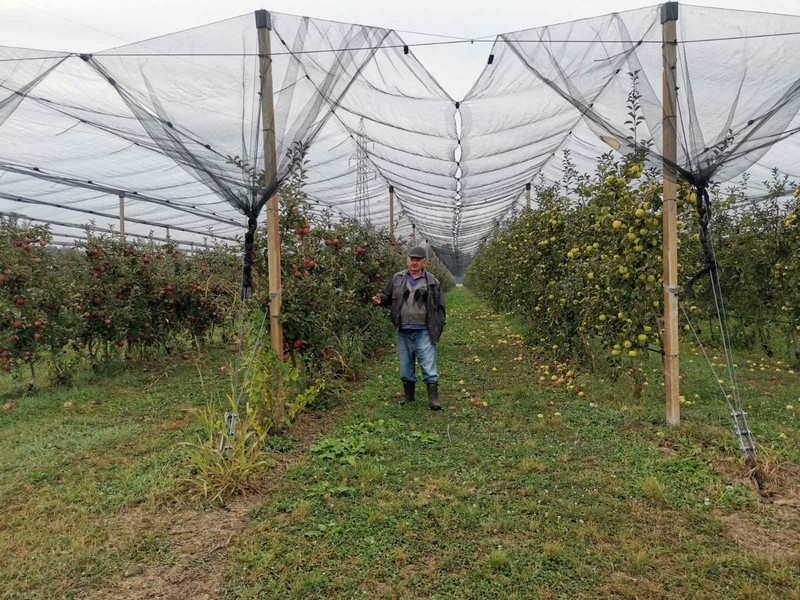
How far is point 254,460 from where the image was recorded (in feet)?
10.5

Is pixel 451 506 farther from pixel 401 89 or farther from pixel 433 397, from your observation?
pixel 401 89

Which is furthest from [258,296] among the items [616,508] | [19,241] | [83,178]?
[83,178]

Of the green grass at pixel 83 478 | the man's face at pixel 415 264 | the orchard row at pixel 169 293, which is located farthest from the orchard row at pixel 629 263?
the green grass at pixel 83 478

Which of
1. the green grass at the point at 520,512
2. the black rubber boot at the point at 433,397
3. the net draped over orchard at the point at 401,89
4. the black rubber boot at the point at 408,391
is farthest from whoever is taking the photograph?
the black rubber boot at the point at 408,391

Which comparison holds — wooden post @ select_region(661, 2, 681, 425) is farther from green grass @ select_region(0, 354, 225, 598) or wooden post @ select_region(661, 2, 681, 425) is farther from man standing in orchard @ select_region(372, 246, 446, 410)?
green grass @ select_region(0, 354, 225, 598)

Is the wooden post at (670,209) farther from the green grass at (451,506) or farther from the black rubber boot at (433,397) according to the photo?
the black rubber boot at (433,397)

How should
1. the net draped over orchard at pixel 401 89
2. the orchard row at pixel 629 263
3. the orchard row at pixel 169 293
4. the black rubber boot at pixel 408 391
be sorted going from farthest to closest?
1. the black rubber boot at pixel 408 391
2. the orchard row at pixel 169 293
3. the orchard row at pixel 629 263
4. the net draped over orchard at pixel 401 89

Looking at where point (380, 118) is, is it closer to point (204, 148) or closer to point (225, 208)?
point (204, 148)

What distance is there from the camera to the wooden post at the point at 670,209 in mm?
3131

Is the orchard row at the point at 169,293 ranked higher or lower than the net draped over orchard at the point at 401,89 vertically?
lower

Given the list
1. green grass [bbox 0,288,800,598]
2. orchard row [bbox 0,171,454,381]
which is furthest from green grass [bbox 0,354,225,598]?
orchard row [bbox 0,171,454,381]

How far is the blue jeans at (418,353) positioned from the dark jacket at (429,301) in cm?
10

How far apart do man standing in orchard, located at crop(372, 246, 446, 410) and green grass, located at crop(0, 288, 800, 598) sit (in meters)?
0.38

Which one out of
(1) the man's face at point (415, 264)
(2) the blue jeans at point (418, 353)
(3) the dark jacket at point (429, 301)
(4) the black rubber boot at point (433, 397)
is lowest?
(4) the black rubber boot at point (433, 397)
